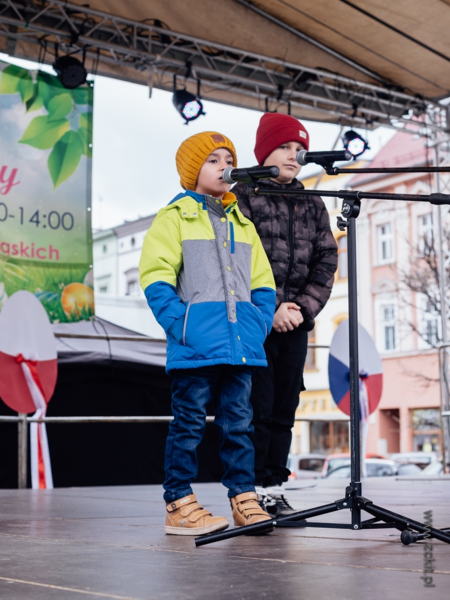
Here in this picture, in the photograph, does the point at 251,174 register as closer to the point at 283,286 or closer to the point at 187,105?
the point at 283,286

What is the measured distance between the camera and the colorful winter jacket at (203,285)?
242cm

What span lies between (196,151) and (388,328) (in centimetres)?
2436

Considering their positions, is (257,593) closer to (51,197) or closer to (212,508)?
(212,508)

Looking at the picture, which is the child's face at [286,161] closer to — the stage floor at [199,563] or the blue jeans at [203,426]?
the blue jeans at [203,426]

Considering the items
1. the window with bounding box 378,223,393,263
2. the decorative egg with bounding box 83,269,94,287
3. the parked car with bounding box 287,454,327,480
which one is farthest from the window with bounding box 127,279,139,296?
the decorative egg with bounding box 83,269,94,287

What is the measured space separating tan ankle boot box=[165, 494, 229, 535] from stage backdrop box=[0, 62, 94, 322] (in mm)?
3632

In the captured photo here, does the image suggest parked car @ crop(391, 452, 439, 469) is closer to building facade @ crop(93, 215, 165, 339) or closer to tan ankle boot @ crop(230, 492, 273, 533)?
building facade @ crop(93, 215, 165, 339)

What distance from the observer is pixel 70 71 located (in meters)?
6.32

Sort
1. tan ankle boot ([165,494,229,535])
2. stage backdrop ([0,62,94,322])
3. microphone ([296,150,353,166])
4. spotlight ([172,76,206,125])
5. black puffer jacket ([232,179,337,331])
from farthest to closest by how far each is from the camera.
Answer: spotlight ([172,76,206,125]), stage backdrop ([0,62,94,322]), black puffer jacket ([232,179,337,331]), tan ankle boot ([165,494,229,535]), microphone ([296,150,353,166])

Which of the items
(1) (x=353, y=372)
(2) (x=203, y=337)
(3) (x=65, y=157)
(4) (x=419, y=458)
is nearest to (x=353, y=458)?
(1) (x=353, y=372)

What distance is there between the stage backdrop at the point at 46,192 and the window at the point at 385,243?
20.7m

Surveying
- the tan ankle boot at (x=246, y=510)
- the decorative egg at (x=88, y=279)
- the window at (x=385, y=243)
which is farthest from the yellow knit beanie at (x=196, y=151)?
the window at (x=385, y=243)

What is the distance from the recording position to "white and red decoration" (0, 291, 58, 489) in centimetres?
507

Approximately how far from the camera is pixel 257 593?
133 centimetres
